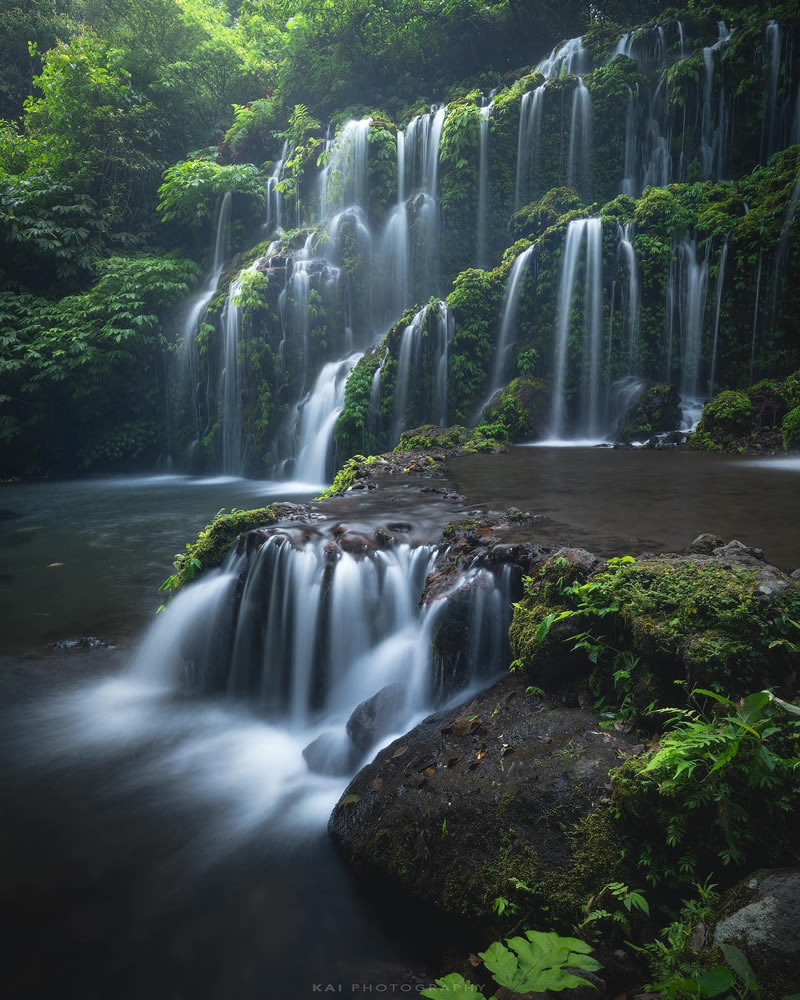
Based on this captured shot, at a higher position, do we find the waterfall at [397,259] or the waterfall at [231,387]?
the waterfall at [397,259]

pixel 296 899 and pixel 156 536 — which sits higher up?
pixel 156 536

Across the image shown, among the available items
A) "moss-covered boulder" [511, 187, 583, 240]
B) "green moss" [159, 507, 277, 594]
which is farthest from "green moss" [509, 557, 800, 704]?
"moss-covered boulder" [511, 187, 583, 240]

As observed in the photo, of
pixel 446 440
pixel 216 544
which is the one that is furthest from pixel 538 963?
pixel 446 440

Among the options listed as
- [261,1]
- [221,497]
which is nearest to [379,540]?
[221,497]

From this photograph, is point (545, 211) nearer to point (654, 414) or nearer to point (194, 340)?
point (654, 414)

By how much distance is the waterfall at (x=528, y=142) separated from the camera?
17656mm

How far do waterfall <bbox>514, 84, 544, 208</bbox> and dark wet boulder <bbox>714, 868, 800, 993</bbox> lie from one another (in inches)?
763

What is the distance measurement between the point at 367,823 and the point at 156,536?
317 inches

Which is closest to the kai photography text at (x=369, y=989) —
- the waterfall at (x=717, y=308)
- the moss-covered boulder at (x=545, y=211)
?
the waterfall at (x=717, y=308)

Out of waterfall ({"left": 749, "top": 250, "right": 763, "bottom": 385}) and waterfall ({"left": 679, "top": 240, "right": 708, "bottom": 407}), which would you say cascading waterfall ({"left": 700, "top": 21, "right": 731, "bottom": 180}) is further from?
waterfall ({"left": 749, "top": 250, "right": 763, "bottom": 385})

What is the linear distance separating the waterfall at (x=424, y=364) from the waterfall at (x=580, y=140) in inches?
304

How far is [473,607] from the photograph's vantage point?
4031mm

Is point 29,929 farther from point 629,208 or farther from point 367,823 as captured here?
point 629,208

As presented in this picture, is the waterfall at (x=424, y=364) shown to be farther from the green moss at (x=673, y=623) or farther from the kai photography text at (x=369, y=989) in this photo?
the kai photography text at (x=369, y=989)
